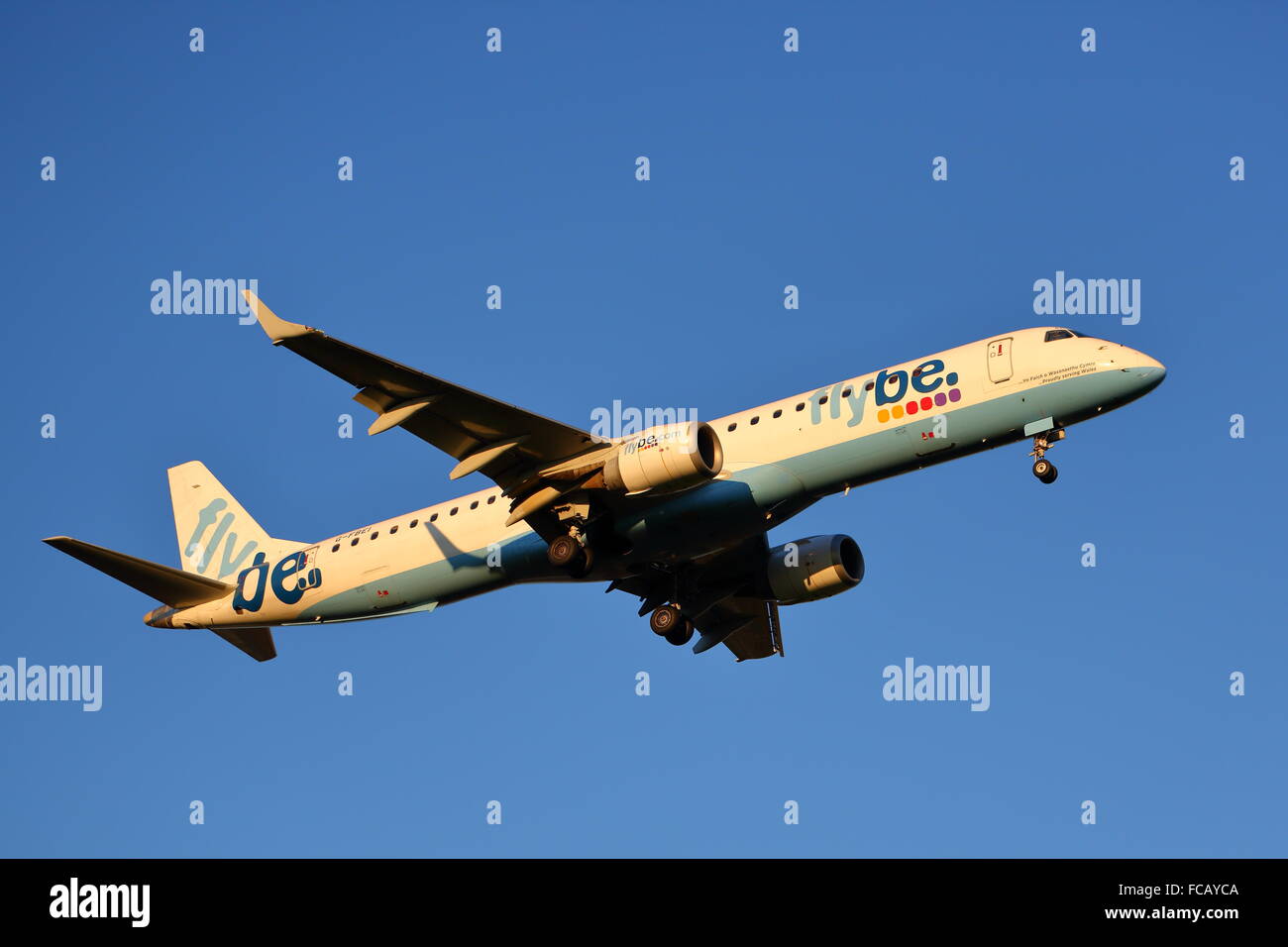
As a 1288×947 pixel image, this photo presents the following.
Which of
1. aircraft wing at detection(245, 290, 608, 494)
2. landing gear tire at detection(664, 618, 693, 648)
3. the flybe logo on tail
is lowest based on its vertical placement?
landing gear tire at detection(664, 618, 693, 648)

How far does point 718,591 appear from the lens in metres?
41.3

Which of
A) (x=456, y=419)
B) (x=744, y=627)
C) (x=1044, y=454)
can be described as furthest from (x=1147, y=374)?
(x=456, y=419)

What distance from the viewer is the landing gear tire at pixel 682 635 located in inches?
1550

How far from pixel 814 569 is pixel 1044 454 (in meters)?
7.92

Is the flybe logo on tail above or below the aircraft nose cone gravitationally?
below

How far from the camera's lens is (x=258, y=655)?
44.3m

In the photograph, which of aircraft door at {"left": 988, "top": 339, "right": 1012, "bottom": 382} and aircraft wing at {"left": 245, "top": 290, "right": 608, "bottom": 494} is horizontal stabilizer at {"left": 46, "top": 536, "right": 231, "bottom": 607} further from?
aircraft door at {"left": 988, "top": 339, "right": 1012, "bottom": 382}

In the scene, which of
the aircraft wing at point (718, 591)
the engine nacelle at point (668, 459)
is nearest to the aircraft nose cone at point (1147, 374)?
the engine nacelle at point (668, 459)

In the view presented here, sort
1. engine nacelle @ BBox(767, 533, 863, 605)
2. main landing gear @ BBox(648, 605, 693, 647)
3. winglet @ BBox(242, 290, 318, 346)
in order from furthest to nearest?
engine nacelle @ BBox(767, 533, 863, 605) < main landing gear @ BBox(648, 605, 693, 647) < winglet @ BBox(242, 290, 318, 346)

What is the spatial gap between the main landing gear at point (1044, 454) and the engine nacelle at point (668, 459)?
7.19 metres

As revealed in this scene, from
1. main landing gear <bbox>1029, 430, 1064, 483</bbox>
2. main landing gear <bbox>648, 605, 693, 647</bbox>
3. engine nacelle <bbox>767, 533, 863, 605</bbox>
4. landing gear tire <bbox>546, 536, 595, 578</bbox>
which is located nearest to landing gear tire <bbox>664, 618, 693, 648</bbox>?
main landing gear <bbox>648, 605, 693, 647</bbox>

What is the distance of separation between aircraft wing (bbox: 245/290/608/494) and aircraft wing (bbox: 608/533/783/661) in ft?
17.5

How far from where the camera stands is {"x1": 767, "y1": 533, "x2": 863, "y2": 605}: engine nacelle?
131 ft

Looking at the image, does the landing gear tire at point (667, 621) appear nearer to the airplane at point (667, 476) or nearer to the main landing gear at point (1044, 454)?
the airplane at point (667, 476)
